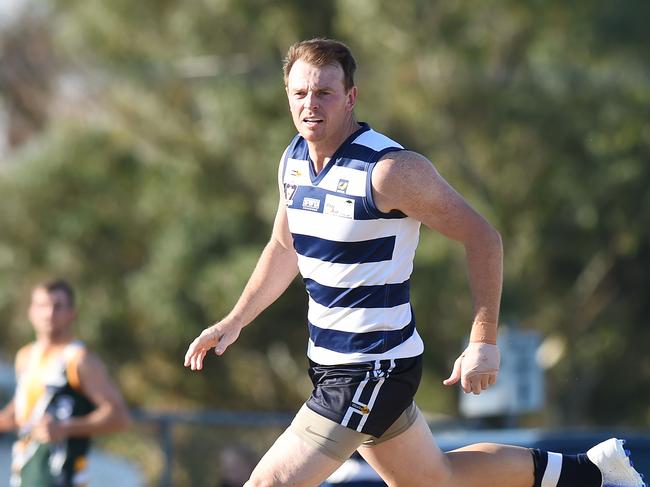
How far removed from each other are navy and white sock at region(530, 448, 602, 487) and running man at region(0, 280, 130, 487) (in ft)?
10.4

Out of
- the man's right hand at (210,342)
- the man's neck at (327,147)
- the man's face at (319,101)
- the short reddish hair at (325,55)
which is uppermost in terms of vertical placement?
the short reddish hair at (325,55)

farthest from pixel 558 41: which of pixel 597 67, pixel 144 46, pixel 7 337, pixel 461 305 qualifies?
pixel 7 337

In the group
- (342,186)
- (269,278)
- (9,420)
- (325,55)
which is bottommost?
(9,420)

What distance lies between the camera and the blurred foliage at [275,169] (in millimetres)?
18953

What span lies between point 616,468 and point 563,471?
0.27 metres

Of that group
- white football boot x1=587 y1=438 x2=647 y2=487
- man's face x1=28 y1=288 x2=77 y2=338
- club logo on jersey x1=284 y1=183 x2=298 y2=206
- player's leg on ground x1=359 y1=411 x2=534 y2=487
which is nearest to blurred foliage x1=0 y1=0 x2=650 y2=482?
man's face x1=28 y1=288 x2=77 y2=338

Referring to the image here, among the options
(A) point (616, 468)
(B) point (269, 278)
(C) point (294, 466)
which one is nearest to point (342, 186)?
(B) point (269, 278)

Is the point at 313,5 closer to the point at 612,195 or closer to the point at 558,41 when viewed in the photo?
the point at 558,41

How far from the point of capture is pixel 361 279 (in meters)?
4.81

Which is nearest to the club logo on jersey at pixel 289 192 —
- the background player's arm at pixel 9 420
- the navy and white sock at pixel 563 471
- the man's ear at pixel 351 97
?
the man's ear at pixel 351 97

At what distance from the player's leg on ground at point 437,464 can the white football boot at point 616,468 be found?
338 mm

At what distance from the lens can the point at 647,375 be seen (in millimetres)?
21406

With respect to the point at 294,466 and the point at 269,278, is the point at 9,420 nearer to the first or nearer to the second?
the point at 269,278

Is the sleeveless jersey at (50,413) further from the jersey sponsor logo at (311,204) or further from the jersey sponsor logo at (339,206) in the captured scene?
the jersey sponsor logo at (339,206)
